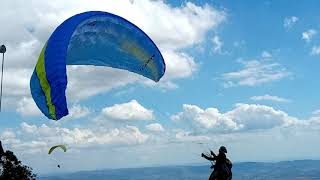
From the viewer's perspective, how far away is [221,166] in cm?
1881

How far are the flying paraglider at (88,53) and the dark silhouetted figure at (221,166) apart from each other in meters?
6.12

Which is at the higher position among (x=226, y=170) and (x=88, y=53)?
(x=88, y=53)

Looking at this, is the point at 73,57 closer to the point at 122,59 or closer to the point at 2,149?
the point at 122,59

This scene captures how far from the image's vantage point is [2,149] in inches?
744

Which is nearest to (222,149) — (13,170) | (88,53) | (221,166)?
(221,166)

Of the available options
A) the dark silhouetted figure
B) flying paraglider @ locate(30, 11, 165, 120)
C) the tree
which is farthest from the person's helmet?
the tree

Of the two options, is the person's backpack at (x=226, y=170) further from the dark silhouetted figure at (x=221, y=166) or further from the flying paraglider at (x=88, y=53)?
the flying paraglider at (x=88, y=53)

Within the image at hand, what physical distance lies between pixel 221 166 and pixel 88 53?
28.3 ft

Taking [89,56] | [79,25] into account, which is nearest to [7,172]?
[89,56]

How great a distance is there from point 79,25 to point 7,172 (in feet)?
164

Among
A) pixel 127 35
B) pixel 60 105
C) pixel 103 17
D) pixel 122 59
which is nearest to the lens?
pixel 60 105

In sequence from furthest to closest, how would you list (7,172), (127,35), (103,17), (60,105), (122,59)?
1. (7,172)
2. (122,59)
3. (127,35)
4. (103,17)
5. (60,105)

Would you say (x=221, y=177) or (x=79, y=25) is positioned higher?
(x=79, y=25)

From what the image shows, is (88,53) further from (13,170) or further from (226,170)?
(13,170)
